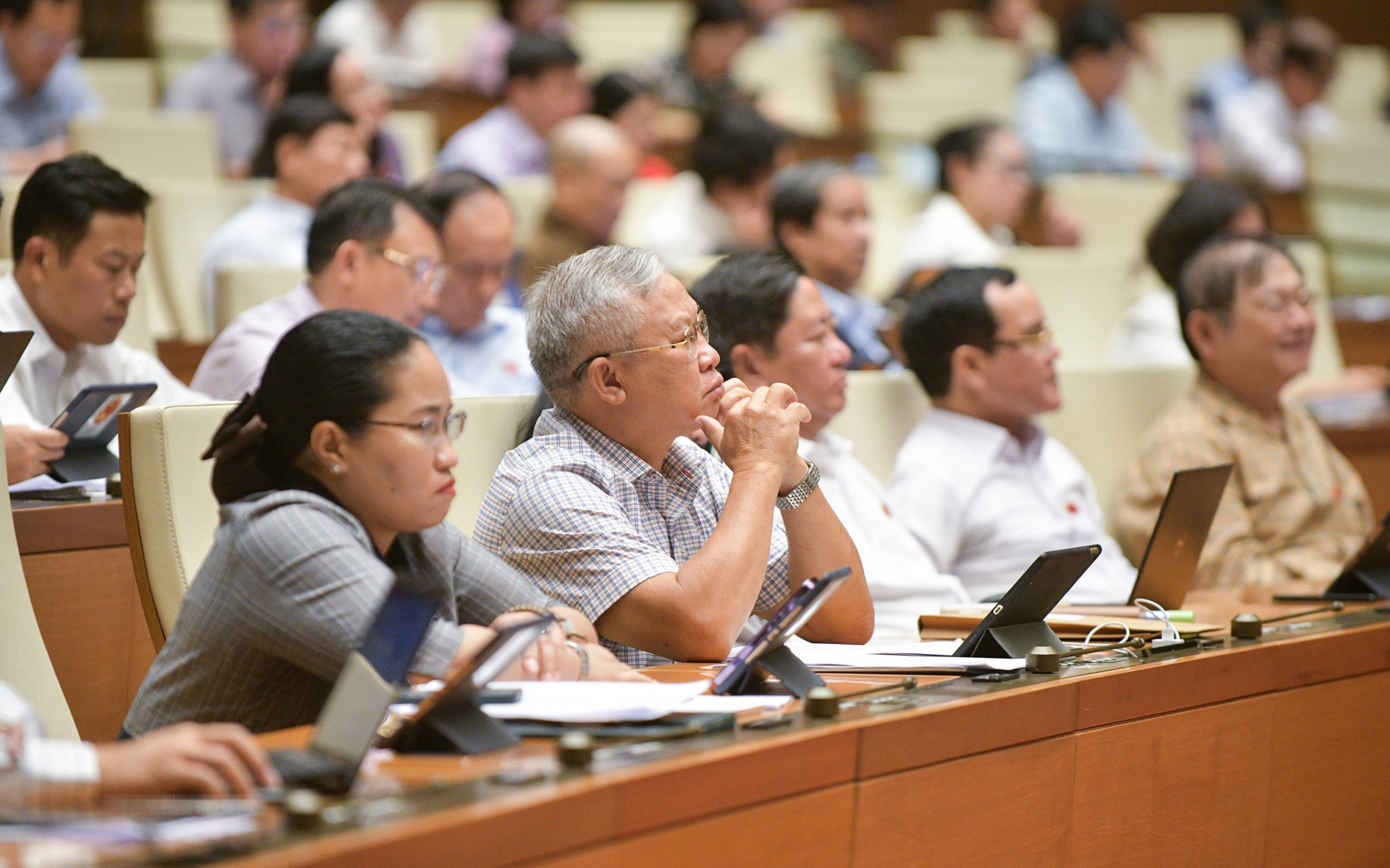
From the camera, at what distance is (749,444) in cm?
179

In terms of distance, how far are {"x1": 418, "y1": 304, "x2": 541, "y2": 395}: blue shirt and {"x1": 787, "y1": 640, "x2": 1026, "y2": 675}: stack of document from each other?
1.61 metres

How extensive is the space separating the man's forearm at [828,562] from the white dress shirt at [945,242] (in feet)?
7.58

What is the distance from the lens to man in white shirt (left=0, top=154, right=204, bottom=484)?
8.13ft

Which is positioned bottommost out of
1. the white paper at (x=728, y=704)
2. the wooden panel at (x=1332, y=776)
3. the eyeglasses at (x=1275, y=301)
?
the wooden panel at (x=1332, y=776)

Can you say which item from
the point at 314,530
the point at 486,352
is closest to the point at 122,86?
the point at 486,352

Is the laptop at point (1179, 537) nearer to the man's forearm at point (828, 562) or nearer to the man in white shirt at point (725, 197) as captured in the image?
the man's forearm at point (828, 562)

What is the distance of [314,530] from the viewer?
4.62 ft

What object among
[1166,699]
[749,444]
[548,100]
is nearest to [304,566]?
[749,444]

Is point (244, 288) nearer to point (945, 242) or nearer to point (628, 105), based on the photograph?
point (945, 242)

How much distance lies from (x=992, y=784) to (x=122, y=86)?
15.5ft

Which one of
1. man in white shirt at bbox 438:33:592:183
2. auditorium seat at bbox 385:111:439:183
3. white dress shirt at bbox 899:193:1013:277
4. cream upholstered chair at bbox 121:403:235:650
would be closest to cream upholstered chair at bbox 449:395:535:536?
cream upholstered chair at bbox 121:403:235:650

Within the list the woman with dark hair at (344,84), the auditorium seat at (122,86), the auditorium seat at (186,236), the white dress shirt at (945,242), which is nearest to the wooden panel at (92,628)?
the auditorium seat at (186,236)

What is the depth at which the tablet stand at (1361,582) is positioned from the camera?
2.29 m

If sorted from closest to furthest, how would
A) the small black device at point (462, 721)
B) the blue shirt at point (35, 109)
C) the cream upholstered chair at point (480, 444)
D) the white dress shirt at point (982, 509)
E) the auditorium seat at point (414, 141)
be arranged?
the small black device at point (462, 721), the cream upholstered chair at point (480, 444), the white dress shirt at point (982, 509), the blue shirt at point (35, 109), the auditorium seat at point (414, 141)
